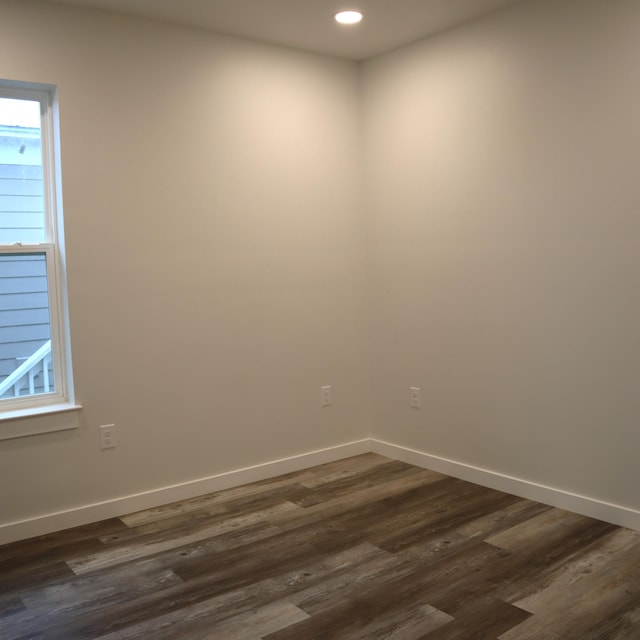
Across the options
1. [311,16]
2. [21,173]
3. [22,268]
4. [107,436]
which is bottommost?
[107,436]

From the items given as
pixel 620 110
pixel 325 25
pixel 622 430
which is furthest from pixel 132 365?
pixel 620 110

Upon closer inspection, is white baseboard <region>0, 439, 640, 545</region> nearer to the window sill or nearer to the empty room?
the empty room

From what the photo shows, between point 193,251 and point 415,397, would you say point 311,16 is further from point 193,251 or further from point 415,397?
point 415,397

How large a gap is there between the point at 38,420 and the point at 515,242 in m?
2.44

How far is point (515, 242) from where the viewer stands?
341cm

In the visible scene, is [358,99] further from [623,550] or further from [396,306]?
[623,550]

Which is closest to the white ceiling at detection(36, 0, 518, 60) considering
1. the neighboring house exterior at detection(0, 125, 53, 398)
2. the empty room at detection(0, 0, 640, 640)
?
the empty room at detection(0, 0, 640, 640)

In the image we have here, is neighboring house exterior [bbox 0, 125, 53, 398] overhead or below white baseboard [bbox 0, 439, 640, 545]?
overhead

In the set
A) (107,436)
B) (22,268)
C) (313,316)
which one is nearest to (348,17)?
(313,316)

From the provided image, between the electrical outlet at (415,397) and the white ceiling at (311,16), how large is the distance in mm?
1988

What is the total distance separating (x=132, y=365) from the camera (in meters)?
3.41

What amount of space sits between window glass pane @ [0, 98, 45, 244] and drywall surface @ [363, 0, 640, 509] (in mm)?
1919

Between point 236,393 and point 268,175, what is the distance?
1.23 metres

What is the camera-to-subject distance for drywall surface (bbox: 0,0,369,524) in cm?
321
